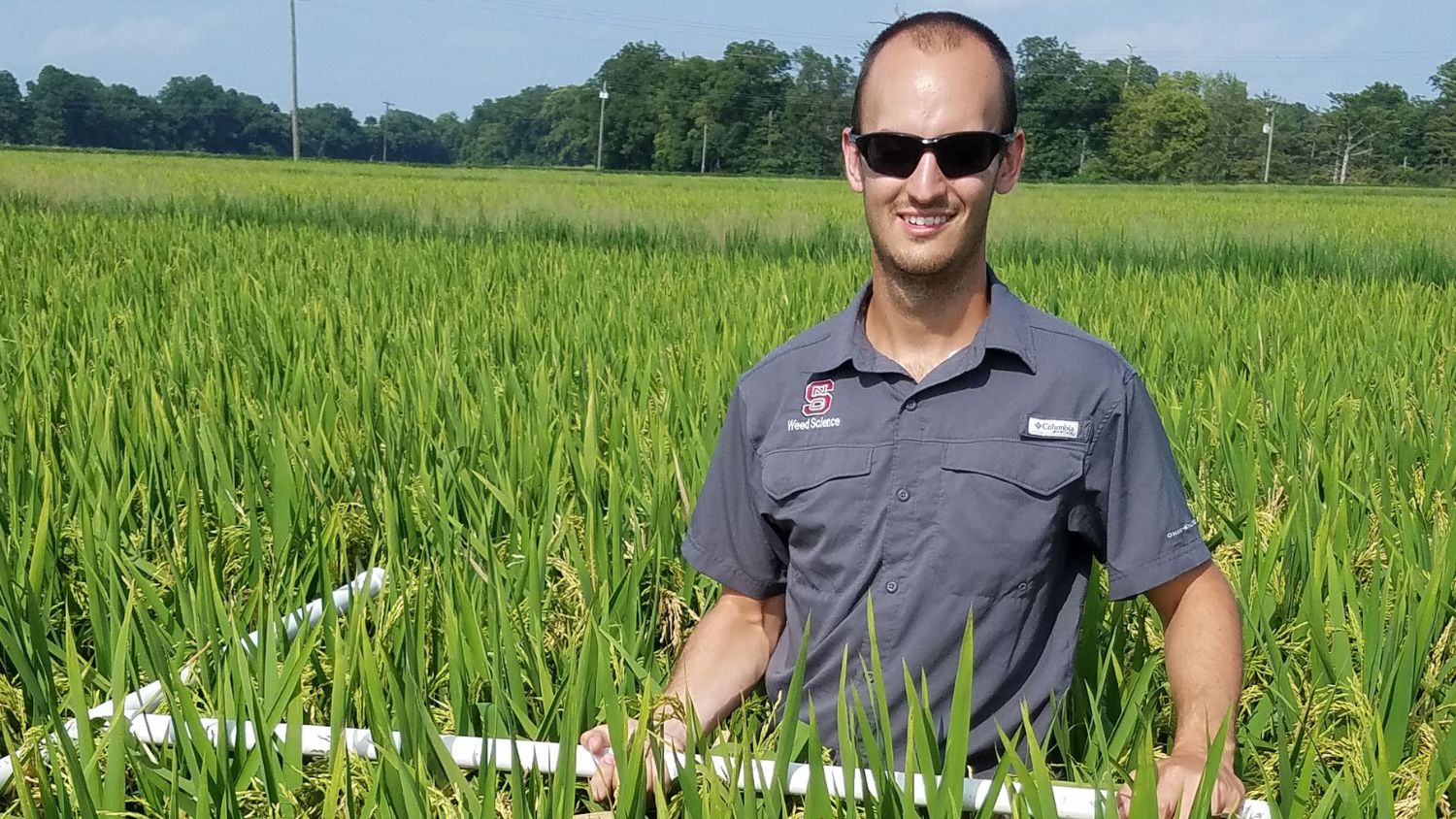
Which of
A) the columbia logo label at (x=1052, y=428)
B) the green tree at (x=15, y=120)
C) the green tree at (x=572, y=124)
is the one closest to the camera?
the columbia logo label at (x=1052, y=428)

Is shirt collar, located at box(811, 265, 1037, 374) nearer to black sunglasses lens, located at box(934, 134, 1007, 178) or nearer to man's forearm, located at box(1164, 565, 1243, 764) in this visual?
black sunglasses lens, located at box(934, 134, 1007, 178)

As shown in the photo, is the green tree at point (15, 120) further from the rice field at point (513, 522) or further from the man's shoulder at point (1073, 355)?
the man's shoulder at point (1073, 355)

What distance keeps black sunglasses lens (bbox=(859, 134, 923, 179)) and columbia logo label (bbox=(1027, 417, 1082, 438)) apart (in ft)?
0.89

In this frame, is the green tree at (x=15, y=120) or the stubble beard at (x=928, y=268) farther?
the green tree at (x=15, y=120)

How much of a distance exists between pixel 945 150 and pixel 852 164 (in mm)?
149

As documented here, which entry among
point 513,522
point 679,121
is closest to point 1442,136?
point 679,121

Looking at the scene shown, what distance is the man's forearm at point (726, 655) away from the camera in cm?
130

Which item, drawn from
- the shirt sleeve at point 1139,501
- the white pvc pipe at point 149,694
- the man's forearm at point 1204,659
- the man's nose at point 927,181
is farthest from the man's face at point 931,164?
the white pvc pipe at point 149,694

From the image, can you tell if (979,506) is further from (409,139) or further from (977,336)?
(409,139)

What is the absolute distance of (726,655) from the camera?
1.34 m

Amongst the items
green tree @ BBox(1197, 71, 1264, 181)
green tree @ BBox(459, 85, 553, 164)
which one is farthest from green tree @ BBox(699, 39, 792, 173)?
green tree @ BBox(459, 85, 553, 164)

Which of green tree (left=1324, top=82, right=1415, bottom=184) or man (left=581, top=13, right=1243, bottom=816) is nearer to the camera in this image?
man (left=581, top=13, right=1243, bottom=816)

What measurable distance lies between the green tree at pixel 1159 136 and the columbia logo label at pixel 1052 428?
5795 cm

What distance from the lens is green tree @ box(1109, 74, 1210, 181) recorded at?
5609 cm
